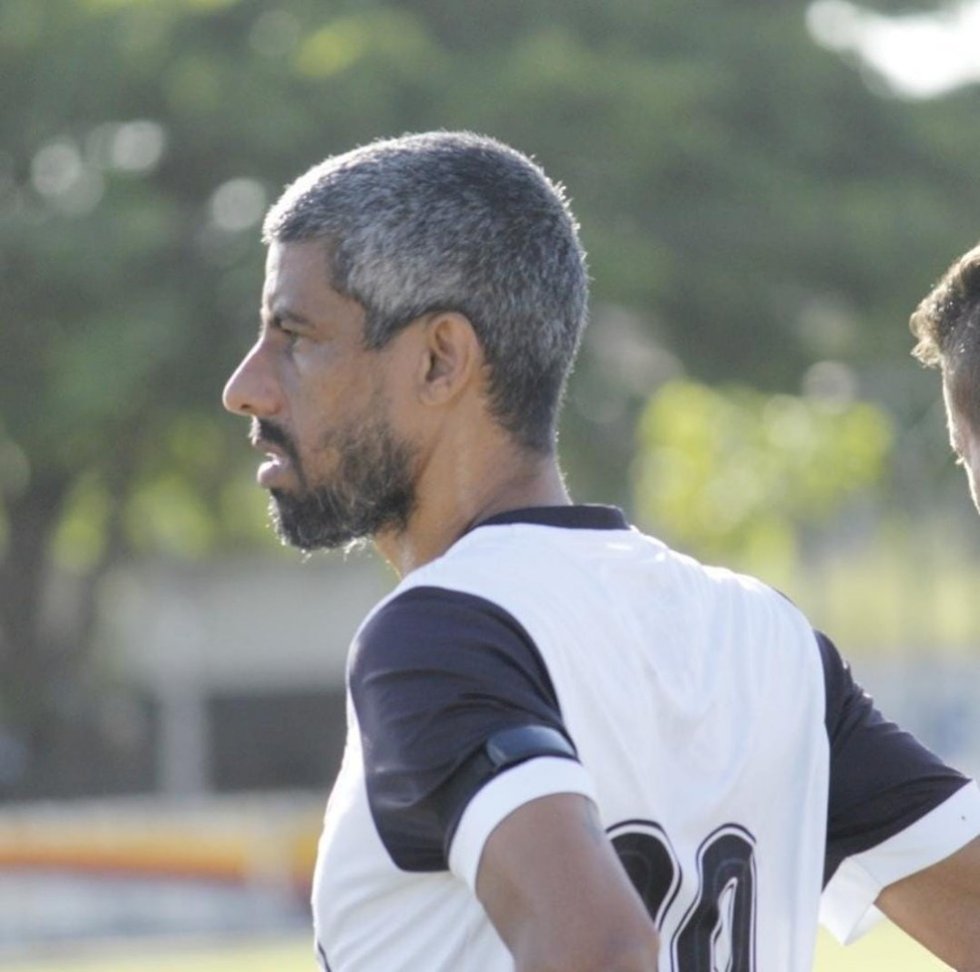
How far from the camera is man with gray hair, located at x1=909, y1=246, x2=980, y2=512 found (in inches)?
120

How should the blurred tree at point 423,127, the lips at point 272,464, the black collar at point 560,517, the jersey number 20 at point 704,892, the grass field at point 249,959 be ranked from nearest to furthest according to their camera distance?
the jersey number 20 at point 704,892 < the black collar at point 560,517 < the lips at point 272,464 < the grass field at point 249,959 < the blurred tree at point 423,127

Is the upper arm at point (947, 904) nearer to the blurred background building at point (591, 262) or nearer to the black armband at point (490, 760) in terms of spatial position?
the black armband at point (490, 760)

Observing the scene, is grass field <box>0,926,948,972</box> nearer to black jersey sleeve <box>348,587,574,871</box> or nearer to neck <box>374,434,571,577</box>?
neck <box>374,434,571,577</box>

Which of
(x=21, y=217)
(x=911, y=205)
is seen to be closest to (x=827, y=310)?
(x=911, y=205)

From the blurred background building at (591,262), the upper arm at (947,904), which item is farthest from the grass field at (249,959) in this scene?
the upper arm at (947,904)

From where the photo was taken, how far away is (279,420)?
9.25ft

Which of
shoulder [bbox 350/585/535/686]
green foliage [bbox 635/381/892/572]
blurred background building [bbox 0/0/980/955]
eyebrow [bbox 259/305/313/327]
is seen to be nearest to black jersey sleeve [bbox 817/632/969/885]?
shoulder [bbox 350/585/535/686]

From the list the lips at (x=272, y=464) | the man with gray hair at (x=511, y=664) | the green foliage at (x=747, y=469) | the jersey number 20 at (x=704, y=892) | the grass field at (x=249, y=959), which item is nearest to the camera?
the man with gray hair at (x=511, y=664)

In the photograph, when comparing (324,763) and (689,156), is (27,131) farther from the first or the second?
(324,763)

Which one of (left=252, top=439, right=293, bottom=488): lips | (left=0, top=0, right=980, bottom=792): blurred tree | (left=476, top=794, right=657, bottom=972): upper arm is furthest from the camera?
(left=0, top=0, right=980, bottom=792): blurred tree

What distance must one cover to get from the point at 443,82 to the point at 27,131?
434 cm

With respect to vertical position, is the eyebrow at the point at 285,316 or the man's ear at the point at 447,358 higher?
the eyebrow at the point at 285,316

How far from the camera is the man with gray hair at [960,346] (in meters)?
3.04

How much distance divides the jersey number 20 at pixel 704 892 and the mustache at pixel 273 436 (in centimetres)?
58
